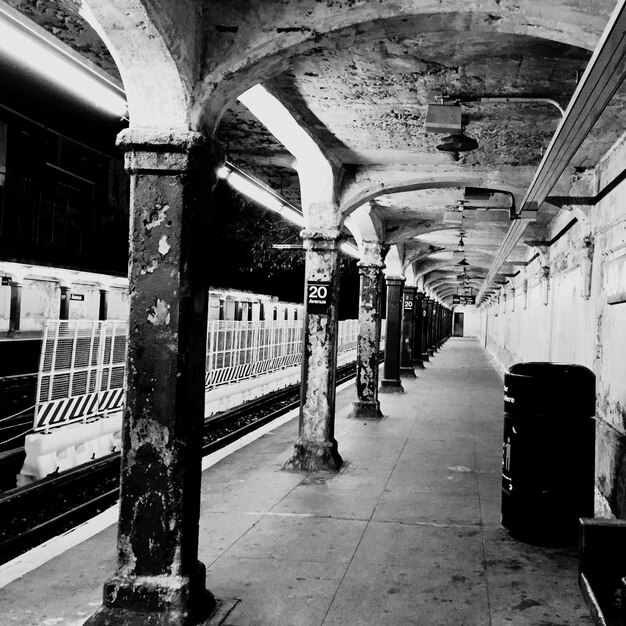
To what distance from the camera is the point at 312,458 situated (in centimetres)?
670

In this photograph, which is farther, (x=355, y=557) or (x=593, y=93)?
(x=355, y=557)

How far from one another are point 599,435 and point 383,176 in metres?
3.74

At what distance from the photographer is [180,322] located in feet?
10.5

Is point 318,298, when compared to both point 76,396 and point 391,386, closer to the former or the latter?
point 76,396

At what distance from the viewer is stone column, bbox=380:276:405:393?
13.6 metres

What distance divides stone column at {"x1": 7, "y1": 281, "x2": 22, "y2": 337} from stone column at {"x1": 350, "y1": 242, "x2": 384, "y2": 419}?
1493cm

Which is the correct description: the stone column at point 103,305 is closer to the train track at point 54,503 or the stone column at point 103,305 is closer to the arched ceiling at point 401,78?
the train track at point 54,503

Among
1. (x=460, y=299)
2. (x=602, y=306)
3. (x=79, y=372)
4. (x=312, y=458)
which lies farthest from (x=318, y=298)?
(x=460, y=299)

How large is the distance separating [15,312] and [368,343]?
50.8ft

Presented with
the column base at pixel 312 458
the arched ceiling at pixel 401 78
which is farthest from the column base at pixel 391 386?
the column base at pixel 312 458

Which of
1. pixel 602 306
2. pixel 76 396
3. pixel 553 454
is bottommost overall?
pixel 76 396

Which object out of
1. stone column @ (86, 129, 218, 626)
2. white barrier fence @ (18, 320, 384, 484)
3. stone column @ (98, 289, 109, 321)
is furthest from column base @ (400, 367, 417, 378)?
stone column @ (86, 129, 218, 626)

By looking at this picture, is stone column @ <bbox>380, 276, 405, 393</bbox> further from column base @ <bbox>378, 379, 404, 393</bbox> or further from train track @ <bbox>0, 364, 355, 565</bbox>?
train track @ <bbox>0, 364, 355, 565</bbox>

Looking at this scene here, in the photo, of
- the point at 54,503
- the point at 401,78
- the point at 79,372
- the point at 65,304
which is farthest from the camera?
the point at 65,304
